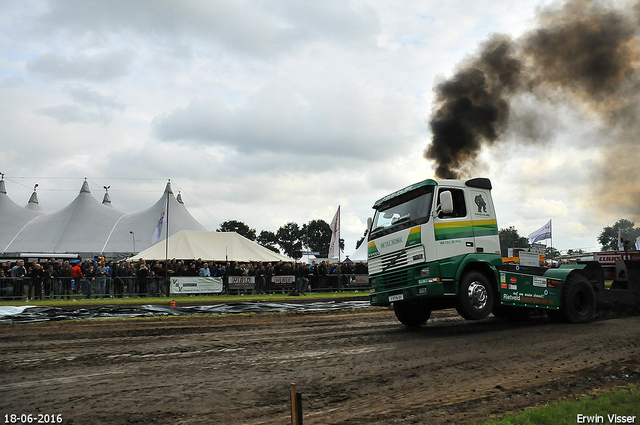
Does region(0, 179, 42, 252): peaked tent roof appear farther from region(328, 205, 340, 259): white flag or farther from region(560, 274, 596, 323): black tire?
region(560, 274, 596, 323): black tire

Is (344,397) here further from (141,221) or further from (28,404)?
(141,221)

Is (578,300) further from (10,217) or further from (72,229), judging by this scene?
(10,217)

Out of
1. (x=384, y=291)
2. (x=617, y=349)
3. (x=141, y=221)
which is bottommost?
(x=617, y=349)

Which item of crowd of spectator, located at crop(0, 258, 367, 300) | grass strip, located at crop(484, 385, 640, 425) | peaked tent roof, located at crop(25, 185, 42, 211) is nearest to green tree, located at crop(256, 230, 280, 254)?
peaked tent roof, located at crop(25, 185, 42, 211)

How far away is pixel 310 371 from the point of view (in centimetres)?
592

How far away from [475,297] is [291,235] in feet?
419

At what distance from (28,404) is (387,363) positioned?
4199 millimetres

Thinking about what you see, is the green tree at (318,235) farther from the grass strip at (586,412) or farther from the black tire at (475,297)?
the grass strip at (586,412)

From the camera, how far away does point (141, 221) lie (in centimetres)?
4153

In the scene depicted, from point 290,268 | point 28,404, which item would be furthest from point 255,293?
point 28,404

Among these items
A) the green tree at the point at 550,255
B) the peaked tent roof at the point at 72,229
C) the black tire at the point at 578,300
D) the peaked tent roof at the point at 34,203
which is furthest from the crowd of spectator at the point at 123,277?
the peaked tent roof at the point at 34,203

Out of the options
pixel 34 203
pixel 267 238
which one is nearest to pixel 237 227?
pixel 267 238

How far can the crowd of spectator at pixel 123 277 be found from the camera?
784 inches

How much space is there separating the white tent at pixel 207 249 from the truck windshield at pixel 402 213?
860 inches
